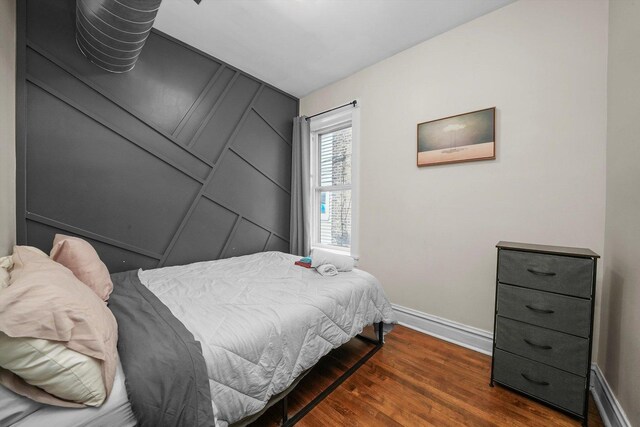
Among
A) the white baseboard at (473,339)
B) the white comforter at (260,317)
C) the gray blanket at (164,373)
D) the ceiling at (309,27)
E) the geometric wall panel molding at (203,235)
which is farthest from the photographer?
the geometric wall panel molding at (203,235)

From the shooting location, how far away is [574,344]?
143cm

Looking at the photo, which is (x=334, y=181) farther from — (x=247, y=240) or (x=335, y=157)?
(x=247, y=240)

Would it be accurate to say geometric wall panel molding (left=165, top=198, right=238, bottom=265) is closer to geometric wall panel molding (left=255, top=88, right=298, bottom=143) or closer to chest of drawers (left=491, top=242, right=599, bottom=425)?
geometric wall panel molding (left=255, top=88, right=298, bottom=143)

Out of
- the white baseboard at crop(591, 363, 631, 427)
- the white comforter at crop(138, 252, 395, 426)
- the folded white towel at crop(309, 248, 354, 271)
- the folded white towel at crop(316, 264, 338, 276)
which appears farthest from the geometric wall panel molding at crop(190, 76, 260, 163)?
the white baseboard at crop(591, 363, 631, 427)

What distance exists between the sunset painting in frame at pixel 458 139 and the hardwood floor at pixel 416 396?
165cm

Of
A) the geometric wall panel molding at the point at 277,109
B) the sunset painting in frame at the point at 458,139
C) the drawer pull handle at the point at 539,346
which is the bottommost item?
the drawer pull handle at the point at 539,346

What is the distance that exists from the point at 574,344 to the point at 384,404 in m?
1.14

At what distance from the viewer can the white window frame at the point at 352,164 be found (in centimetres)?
297

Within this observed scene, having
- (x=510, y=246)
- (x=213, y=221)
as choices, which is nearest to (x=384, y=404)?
(x=510, y=246)

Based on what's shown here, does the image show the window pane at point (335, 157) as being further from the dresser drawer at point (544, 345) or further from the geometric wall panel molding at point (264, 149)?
the dresser drawer at point (544, 345)

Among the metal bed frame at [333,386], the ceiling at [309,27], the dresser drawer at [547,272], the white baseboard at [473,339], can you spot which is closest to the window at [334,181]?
the ceiling at [309,27]

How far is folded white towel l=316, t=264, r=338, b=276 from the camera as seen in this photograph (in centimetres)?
208

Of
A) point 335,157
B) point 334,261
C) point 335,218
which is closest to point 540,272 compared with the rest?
point 334,261

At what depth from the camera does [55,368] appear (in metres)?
0.72
